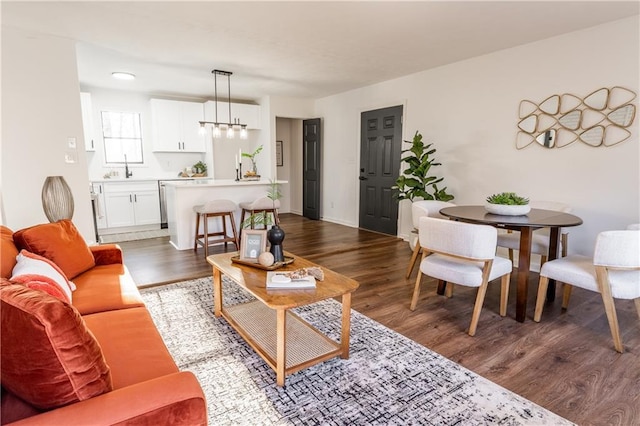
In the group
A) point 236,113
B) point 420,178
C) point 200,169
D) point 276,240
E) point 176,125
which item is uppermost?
point 236,113

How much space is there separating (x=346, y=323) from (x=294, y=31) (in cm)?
274

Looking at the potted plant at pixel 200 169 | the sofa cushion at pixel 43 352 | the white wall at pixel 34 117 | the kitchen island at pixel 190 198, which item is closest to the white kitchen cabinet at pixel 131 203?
the potted plant at pixel 200 169

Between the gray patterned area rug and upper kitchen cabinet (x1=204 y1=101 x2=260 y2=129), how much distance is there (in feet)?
16.2

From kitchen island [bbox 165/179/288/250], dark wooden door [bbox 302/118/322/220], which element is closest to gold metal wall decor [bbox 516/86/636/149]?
kitchen island [bbox 165/179/288/250]

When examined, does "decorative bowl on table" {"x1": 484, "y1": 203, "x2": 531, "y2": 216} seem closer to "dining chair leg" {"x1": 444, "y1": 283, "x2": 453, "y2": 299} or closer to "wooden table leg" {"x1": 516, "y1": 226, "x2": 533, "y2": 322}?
"wooden table leg" {"x1": 516, "y1": 226, "x2": 533, "y2": 322}

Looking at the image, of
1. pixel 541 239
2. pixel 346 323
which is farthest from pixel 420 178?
pixel 346 323

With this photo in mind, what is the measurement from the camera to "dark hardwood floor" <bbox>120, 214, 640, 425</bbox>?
1844mm

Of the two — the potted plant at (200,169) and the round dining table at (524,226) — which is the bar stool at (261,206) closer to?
the potted plant at (200,169)

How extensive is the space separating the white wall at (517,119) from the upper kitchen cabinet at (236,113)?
254cm

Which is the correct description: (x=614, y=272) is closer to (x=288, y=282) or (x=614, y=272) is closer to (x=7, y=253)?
(x=288, y=282)

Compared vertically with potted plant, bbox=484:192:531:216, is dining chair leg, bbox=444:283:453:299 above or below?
below

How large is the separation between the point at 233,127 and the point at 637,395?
4.78 meters

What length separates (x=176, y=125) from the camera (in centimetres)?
636

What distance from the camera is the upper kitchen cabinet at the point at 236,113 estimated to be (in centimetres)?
649
